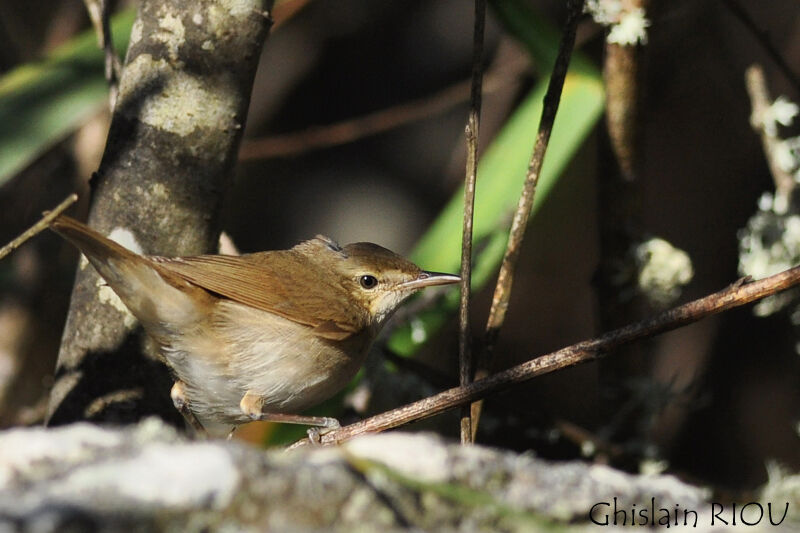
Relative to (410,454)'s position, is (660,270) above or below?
above

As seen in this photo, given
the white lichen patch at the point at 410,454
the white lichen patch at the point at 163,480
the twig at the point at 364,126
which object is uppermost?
the twig at the point at 364,126

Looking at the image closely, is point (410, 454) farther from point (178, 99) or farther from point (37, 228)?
point (178, 99)

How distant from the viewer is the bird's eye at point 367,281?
322 cm

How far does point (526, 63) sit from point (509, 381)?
136 inches

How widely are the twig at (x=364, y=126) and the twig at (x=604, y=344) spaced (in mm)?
3129

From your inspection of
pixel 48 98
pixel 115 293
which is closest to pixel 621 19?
pixel 115 293

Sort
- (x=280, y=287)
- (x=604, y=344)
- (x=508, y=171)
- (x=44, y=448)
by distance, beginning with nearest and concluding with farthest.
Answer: (x=44, y=448) → (x=604, y=344) → (x=280, y=287) → (x=508, y=171)

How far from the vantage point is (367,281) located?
10.6 ft

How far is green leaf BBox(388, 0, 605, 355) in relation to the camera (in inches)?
131

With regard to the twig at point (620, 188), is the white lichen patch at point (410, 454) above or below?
below

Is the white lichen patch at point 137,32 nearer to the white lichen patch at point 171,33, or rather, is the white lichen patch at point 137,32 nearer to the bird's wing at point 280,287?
the white lichen patch at point 171,33

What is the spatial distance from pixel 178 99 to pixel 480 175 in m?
1.56

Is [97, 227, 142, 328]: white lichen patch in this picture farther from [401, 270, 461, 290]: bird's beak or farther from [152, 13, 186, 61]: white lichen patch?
[401, 270, 461, 290]: bird's beak

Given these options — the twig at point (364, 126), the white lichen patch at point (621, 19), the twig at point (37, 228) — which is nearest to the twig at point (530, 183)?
the white lichen patch at point (621, 19)
